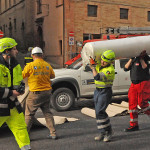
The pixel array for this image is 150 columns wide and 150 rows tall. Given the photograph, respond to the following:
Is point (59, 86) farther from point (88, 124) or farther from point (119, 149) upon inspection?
point (119, 149)

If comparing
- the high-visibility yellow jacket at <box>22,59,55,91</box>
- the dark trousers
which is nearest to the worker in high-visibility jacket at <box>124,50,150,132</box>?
the dark trousers

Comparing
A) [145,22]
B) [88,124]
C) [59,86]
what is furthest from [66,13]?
[88,124]

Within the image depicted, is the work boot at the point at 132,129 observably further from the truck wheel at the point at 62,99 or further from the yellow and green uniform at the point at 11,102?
the truck wheel at the point at 62,99

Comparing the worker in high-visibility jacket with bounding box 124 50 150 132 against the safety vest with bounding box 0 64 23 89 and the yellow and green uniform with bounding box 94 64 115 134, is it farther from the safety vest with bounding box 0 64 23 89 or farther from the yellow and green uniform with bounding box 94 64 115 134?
the safety vest with bounding box 0 64 23 89

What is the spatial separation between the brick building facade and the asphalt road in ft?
54.3

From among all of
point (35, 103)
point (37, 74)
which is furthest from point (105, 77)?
point (35, 103)

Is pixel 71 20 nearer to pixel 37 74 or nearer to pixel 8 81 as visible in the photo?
pixel 37 74

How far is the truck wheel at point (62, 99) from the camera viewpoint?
351 inches

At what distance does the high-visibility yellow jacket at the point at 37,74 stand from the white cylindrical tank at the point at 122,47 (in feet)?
2.93

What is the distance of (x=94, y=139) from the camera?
5711mm

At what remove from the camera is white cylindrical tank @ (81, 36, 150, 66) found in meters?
5.86

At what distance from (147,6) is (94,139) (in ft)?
87.3

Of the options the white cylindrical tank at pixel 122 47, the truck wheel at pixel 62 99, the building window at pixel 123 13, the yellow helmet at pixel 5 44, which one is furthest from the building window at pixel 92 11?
the yellow helmet at pixel 5 44

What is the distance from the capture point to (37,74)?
5.57m
